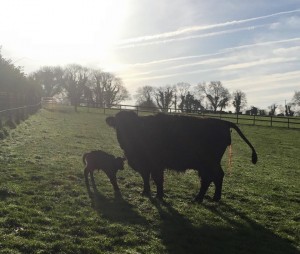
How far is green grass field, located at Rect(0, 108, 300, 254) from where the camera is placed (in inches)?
248

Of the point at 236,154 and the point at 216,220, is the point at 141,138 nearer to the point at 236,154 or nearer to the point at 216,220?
the point at 216,220

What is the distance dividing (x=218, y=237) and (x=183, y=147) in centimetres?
298

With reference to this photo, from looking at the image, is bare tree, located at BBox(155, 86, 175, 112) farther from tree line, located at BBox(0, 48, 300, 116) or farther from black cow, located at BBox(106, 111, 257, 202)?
black cow, located at BBox(106, 111, 257, 202)

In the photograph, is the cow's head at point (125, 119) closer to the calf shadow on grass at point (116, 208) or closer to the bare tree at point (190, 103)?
the calf shadow on grass at point (116, 208)

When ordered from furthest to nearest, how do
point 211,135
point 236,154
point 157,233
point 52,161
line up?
point 236,154, point 52,161, point 211,135, point 157,233

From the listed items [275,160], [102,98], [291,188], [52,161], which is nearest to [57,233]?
[52,161]

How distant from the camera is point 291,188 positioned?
40.1 feet

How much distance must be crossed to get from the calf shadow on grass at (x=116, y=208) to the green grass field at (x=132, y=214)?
21 mm

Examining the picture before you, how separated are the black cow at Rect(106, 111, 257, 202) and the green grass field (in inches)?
24.4

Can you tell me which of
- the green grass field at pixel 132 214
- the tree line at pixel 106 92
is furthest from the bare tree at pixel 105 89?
the green grass field at pixel 132 214

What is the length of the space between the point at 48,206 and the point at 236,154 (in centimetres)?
1485

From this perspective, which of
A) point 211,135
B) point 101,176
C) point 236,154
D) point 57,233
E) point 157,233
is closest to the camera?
point 57,233

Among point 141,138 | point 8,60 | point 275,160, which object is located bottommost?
point 275,160

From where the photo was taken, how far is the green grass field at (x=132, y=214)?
6.31 m
